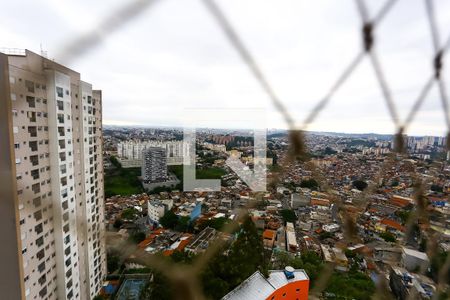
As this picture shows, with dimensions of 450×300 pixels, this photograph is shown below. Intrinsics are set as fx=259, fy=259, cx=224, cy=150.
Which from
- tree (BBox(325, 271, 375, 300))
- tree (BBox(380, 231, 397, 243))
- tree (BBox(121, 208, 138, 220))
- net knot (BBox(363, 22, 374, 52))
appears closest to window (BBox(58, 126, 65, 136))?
tree (BBox(121, 208, 138, 220))

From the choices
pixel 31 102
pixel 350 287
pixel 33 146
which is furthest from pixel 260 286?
pixel 31 102

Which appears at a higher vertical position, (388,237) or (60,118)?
(60,118)

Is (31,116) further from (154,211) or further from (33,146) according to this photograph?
(154,211)

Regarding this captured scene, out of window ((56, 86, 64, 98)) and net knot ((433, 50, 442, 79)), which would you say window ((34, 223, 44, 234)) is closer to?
window ((56, 86, 64, 98))

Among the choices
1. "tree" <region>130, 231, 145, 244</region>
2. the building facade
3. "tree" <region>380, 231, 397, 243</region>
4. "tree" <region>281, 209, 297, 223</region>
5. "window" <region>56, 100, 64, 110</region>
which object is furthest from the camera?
the building facade

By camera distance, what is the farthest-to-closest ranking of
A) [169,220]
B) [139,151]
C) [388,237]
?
[139,151]
[169,220]
[388,237]

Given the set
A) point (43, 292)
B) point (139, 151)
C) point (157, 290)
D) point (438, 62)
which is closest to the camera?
point (438, 62)

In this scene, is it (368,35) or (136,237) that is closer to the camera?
(368,35)
